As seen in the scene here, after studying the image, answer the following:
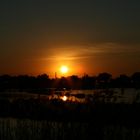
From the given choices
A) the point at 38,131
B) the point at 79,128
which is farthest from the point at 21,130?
the point at 79,128

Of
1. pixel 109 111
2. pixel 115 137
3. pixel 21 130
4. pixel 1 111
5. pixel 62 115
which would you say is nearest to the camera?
pixel 115 137

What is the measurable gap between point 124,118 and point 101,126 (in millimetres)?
9365

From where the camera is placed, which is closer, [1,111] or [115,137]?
[115,137]

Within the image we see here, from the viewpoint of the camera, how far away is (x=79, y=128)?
11.8m

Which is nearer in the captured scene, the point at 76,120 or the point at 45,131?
the point at 45,131

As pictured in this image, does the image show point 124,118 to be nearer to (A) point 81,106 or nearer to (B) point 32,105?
(A) point 81,106

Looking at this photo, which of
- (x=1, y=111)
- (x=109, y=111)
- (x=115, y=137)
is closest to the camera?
(x=115, y=137)

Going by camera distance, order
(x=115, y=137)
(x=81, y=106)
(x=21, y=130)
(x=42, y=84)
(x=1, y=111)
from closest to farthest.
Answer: (x=115, y=137)
(x=21, y=130)
(x=81, y=106)
(x=1, y=111)
(x=42, y=84)

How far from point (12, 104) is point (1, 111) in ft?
3.25

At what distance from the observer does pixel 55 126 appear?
1269 cm

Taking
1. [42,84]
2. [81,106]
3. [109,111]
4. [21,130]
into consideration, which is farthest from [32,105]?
[42,84]

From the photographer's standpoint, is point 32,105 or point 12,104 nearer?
point 32,105

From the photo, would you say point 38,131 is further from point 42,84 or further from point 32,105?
point 42,84

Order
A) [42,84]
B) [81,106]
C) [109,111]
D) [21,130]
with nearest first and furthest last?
[21,130], [109,111], [81,106], [42,84]
